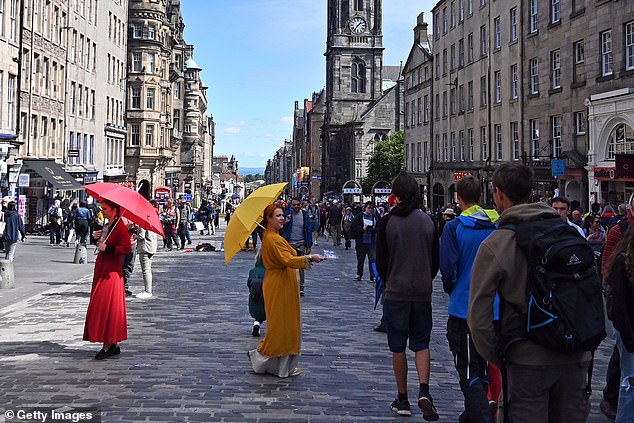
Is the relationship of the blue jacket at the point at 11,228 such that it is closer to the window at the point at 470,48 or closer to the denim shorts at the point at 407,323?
the denim shorts at the point at 407,323

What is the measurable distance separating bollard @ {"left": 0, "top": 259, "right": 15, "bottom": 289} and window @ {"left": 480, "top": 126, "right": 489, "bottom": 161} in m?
29.4

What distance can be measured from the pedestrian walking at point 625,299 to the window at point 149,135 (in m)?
58.3

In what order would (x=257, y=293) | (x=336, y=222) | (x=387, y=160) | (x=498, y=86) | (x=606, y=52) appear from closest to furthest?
(x=257, y=293), (x=606, y=52), (x=336, y=222), (x=498, y=86), (x=387, y=160)

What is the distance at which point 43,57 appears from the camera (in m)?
36.5

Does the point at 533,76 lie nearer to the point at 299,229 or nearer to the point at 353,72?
the point at 299,229

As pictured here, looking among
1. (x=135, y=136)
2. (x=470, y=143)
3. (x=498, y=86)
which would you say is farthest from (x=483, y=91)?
(x=135, y=136)

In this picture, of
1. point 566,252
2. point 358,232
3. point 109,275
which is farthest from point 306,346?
point 358,232

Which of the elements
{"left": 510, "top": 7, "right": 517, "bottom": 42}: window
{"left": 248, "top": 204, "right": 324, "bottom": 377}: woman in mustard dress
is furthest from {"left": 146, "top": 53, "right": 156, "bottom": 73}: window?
{"left": 248, "top": 204, "right": 324, "bottom": 377}: woman in mustard dress

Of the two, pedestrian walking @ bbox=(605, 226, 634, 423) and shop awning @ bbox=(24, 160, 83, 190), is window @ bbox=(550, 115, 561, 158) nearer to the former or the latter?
shop awning @ bbox=(24, 160, 83, 190)

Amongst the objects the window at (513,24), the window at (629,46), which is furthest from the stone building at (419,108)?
the window at (629,46)

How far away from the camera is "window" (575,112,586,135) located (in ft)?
90.4

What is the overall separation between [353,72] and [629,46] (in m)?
78.2

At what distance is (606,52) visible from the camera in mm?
25844

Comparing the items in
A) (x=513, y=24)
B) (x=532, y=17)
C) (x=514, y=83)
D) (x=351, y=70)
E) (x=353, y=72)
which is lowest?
(x=514, y=83)
